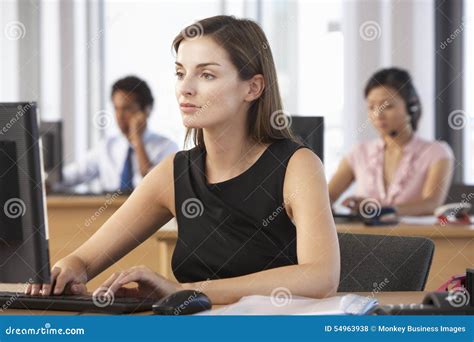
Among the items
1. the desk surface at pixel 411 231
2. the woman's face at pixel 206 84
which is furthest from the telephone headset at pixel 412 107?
the woman's face at pixel 206 84

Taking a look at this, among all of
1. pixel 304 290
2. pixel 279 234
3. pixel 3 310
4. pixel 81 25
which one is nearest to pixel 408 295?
pixel 304 290

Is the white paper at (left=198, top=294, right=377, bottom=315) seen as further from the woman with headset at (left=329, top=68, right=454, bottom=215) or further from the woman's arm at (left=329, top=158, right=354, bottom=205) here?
the woman's arm at (left=329, top=158, right=354, bottom=205)

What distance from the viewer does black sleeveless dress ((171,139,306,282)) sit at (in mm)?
2307

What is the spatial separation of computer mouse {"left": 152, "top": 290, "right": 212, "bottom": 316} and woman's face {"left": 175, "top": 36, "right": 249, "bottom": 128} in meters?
0.52

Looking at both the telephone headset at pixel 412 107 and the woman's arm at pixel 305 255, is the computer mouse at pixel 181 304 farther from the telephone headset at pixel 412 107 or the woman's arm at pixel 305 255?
the telephone headset at pixel 412 107

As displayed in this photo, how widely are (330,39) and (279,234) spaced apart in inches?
218

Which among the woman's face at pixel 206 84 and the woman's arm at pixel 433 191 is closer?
the woman's face at pixel 206 84

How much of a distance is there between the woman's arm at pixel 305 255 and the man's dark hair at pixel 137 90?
3523 mm

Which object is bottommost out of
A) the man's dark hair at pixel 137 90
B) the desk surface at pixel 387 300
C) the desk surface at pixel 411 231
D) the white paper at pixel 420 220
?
the white paper at pixel 420 220

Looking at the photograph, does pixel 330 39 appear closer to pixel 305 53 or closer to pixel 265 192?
pixel 305 53

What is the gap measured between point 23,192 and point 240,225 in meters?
0.69

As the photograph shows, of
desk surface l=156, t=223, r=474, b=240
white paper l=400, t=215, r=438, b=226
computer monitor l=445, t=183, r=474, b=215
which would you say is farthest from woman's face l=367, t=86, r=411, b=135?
desk surface l=156, t=223, r=474, b=240

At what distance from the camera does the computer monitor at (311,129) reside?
344cm

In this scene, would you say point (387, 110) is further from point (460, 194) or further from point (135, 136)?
point (135, 136)
